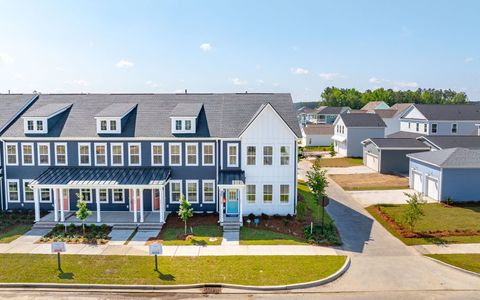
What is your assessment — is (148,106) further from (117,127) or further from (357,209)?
(357,209)

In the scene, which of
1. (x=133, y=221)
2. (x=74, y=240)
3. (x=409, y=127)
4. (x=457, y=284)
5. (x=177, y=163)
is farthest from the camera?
(x=409, y=127)

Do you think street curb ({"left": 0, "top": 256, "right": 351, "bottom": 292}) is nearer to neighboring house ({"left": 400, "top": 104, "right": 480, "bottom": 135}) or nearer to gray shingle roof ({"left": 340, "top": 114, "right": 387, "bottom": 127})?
neighboring house ({"left": 400, "top": 104, "right": 480, "bottom": 135})

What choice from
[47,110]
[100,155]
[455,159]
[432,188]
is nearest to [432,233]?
Answer: [432,188]

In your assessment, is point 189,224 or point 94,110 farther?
point 94,110

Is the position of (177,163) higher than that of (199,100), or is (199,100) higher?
(199,100)

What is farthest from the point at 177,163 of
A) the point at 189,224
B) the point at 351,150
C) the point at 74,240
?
the point at 351,150

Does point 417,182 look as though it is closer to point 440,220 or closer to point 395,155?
point 395,155

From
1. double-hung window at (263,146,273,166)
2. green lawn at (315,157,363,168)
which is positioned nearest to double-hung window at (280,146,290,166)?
double-hung window at (263,146,273,166)

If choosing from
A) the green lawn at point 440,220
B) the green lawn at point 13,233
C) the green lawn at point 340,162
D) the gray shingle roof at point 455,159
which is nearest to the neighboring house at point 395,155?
the green lawn at point 340,162
